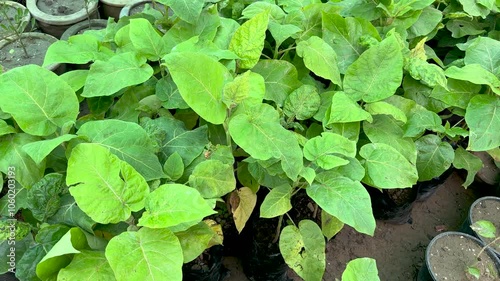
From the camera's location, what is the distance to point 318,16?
1766 mm

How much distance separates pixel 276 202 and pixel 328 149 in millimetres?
236

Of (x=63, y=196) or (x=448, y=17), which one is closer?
(x=63, y=196)

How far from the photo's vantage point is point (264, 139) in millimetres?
1278

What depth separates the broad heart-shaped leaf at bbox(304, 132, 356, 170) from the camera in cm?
132

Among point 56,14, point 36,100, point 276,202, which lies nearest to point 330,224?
point 276,202

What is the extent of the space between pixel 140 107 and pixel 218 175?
0.40 metres

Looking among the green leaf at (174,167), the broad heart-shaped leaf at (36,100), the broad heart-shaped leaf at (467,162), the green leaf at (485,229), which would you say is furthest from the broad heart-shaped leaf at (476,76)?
the broad heart-shaped leaf at (36,100)

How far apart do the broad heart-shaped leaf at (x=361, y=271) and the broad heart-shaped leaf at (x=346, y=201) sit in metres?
0.09

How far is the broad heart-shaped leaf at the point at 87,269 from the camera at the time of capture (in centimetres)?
108

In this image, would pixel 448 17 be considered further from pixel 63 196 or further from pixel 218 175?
pixel 63 196

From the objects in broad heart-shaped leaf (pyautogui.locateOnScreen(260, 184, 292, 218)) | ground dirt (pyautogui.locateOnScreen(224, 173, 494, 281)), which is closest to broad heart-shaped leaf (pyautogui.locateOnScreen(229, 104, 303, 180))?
broad heart-shaped leaf (pyautogui.locateOnScreen(260, 184, 292, 218))

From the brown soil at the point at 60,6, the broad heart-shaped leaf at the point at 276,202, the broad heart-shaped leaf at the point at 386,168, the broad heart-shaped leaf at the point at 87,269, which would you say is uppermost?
the broad heart-shaped leaf at the point at 87,269

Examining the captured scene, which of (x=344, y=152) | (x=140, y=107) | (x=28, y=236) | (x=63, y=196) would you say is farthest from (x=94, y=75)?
(x=344, y=152)

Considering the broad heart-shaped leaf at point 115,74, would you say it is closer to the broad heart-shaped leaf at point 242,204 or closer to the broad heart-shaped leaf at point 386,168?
the broad heart-shaped leaf at point 242,204
